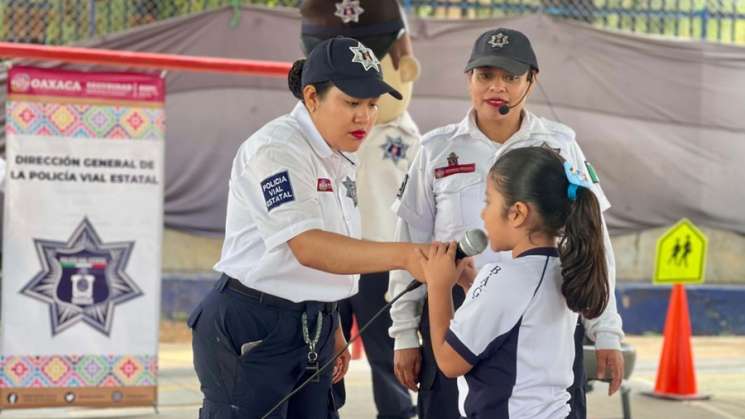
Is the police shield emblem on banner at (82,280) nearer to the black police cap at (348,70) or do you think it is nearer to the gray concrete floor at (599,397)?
the gray concrete floor at (599,397)

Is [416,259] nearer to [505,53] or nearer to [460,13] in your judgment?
[505,53]

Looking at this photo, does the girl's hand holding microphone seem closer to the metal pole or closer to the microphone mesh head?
the microphone mesh head

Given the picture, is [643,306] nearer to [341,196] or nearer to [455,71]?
[455,71]

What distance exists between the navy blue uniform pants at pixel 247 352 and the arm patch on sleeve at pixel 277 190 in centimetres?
35

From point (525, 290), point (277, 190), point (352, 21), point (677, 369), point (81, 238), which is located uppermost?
point (352, 21)

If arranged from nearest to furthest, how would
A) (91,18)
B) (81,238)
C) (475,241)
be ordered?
(475,241)
(81,238)
(91,18)

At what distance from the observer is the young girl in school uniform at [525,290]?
3.52m

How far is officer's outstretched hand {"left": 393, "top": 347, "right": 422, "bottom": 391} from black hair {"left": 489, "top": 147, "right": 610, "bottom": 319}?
1042mm

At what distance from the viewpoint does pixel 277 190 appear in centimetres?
373

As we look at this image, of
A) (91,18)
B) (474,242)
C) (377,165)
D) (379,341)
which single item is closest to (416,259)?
(474,242)

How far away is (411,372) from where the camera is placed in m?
4.52

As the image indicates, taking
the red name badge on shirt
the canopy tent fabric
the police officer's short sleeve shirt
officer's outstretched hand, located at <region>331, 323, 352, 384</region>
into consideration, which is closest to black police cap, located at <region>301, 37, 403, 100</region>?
the police officer's short sleeve shirt

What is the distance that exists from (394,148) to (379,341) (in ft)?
3.11

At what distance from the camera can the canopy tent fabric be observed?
37.3 ft
